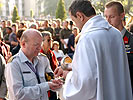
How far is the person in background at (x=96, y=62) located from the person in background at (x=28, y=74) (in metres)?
0.62

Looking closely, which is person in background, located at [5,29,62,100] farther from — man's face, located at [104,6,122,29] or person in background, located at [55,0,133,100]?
man's face, located at [104,6,122,29]

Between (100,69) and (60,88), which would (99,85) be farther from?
(60,88)

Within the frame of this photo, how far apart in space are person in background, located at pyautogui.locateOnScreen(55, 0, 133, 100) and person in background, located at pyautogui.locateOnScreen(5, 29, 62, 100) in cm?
62

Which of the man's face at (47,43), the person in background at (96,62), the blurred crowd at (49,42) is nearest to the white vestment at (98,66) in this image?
the person in background at (96,62)

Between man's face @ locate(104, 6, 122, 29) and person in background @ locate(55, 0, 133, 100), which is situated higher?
man's face @ locate(104, 6, 122, 29)

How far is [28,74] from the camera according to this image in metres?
2.86

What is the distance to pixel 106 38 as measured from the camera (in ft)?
7.22

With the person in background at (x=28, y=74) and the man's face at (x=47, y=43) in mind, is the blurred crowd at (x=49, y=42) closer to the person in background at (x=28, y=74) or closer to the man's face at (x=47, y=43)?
the man's face at (x=47, y=43)

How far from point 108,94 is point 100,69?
0.27 metres

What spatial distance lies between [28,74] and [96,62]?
3.39ft

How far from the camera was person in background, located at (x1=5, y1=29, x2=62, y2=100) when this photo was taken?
2776mm

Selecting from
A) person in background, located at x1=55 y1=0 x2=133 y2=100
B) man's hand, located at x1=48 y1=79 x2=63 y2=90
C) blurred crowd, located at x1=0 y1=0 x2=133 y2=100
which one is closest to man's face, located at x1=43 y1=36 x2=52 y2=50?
blurred crowd, located at x1=0 y1=0 x2=133 y2=100

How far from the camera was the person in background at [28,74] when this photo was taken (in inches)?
109

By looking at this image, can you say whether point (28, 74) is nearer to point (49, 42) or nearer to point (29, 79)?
point (29, 79)
